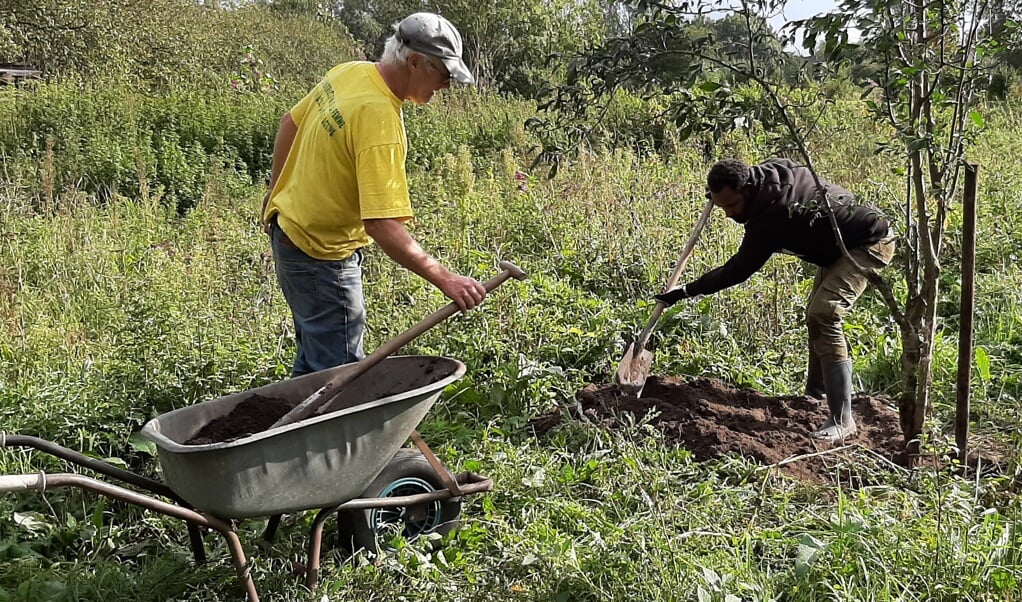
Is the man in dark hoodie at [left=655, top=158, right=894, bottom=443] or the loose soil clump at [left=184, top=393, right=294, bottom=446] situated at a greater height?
the man in dark hoodie at [left=655, top=158, right=894, bottom=443]

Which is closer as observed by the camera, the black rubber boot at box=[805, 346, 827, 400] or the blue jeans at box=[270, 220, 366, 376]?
the blue jeans at box=[270, 220, 366, 376]

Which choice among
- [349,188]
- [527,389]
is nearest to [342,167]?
[349,188]

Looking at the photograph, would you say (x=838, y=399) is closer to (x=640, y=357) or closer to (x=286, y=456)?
(x=640, y=357)

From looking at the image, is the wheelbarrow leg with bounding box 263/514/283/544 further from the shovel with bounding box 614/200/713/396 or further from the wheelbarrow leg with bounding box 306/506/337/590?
the shovel with bounding box 614/200/713/396

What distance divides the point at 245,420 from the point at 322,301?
0.60 m

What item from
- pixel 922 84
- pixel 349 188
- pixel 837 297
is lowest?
pixel 837 297

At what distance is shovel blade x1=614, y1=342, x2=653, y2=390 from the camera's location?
4707 mm

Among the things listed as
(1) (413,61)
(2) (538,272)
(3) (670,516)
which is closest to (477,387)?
(2) (538,272)

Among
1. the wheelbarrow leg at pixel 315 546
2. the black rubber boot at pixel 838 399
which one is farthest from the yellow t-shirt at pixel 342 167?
the black rubber boot at pixel 838 399

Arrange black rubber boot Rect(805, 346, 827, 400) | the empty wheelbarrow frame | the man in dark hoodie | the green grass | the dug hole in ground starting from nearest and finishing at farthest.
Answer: the empty wheelbarrow frame < the green grass < the dug hole in ground < the man in dark hoodie < black rubber boot Rect(805, 346, 827, 400)

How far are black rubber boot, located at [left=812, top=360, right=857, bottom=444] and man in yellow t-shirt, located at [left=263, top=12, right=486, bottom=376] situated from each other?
2133 millimetres

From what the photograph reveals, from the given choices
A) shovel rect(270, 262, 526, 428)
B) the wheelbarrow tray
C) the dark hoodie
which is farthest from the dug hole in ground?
the wheelbarrow tray

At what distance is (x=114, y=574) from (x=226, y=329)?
1814 mm

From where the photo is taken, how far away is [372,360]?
296cm
